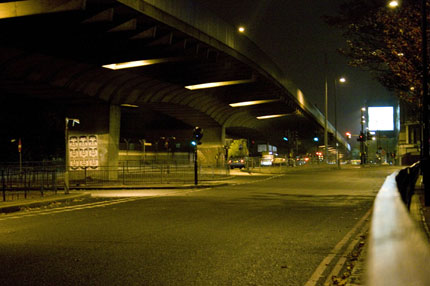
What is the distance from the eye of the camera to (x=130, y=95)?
36.9m

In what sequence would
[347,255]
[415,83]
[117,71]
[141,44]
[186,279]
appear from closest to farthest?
[186,279] < [347,255] < [415,83] < [141,44] < [117,71]

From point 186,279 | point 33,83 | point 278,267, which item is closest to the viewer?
point 186,279

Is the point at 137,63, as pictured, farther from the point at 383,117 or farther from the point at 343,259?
the point at 383,117

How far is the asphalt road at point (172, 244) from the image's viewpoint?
21.9 ft

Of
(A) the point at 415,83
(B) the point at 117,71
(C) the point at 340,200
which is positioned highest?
(B) the point at 117,71

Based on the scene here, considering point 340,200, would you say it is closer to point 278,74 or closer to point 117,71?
point 117,71

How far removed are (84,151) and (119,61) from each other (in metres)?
9.45

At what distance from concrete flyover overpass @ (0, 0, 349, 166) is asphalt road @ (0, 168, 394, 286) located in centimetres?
911

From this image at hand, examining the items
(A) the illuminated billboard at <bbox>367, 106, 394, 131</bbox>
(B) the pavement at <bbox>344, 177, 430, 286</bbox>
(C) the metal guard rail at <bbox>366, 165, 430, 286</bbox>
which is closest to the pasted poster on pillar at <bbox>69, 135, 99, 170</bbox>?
(B) the pavement at <bbox>344, 177, 430, 286</bbox>

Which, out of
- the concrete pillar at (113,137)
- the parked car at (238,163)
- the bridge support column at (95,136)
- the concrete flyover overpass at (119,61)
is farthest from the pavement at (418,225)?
the parked car at (238,163)

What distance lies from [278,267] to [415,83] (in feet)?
44.5

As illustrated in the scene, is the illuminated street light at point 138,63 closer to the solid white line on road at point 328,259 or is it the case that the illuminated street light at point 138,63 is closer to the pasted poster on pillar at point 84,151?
the pasted poster on pillar at point 84,151

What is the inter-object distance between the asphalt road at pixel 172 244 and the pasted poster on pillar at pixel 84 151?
19.8 meters

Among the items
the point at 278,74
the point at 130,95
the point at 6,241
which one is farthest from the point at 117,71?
the point at 6,241
